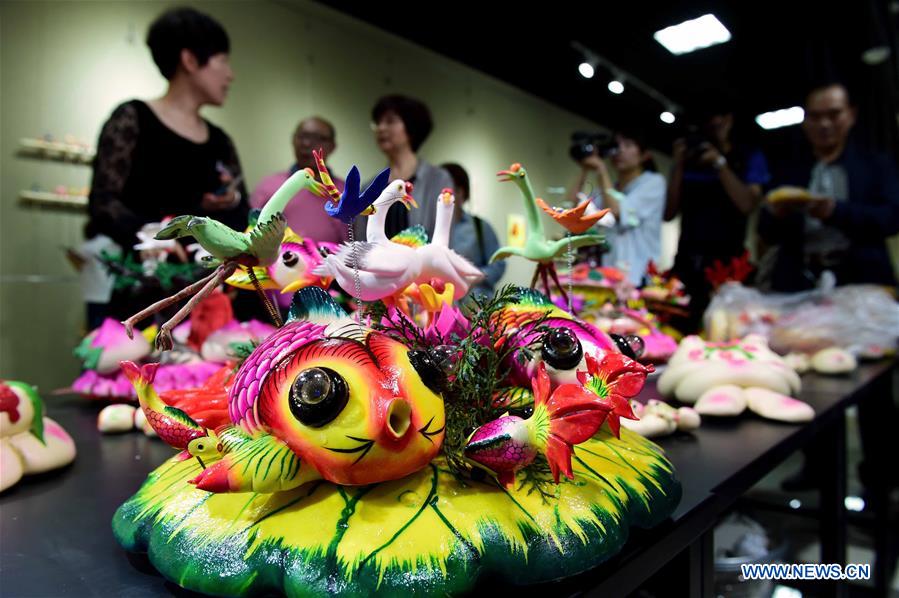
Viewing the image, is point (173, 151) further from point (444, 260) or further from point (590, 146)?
point (590, 146)

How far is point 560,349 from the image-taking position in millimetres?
643

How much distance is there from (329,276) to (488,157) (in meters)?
3.33

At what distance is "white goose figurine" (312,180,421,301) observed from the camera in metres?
0.61

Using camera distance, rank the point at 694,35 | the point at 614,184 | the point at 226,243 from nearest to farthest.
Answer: the point at 226,243
the point at 614,184
the point at 694,35

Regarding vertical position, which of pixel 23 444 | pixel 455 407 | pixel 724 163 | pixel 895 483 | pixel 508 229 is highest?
pixel 724 163

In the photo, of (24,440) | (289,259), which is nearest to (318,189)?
(289,259)

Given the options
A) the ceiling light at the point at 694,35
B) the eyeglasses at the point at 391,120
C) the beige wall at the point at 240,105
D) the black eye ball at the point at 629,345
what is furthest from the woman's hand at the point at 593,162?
the black eye ball at the point at 629,345

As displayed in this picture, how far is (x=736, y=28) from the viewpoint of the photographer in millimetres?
2566

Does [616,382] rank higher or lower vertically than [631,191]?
lower

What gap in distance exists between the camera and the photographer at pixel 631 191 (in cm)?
190

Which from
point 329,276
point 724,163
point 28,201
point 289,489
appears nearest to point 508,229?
point 724,163

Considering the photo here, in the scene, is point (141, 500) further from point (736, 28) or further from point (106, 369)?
point (736, 28)

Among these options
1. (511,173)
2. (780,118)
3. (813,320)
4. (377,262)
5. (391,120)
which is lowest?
(813,320)

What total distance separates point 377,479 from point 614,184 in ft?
5.72
